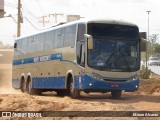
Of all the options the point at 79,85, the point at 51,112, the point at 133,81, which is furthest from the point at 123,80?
the point at 51,112

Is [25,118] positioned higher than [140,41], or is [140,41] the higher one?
[140,41]

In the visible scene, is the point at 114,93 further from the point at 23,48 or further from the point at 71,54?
the point at 23,48

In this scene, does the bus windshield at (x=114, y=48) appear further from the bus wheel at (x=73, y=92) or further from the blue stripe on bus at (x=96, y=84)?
the bus wheel at (x=73, y=92)

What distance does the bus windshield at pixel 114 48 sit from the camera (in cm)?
1933

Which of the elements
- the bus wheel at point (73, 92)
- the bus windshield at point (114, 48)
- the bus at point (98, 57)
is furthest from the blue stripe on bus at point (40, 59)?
the bus windshield at point (114, 48)

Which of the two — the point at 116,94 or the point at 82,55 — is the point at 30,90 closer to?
the point at 116,94

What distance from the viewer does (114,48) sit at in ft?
64.2

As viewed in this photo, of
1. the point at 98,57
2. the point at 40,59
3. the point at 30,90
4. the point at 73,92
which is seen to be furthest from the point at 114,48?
the point at 30,90

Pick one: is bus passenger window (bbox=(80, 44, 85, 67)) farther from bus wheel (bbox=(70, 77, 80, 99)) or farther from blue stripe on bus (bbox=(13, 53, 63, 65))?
blue stripe on bus (bbox=(13, 53, 63, 65))

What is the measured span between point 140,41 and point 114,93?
302 centimetres

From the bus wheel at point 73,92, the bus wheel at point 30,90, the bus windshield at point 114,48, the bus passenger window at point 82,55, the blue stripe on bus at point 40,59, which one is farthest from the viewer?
the bus wheel at point 30,90

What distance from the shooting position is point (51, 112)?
15.4 meters

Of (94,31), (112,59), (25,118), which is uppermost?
(94,31)

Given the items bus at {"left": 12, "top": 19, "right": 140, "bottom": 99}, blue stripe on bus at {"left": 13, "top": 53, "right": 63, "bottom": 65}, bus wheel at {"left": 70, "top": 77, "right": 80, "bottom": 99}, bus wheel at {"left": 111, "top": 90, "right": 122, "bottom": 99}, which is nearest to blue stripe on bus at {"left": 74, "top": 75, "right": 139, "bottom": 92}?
bus at {"left": 12, "top": 19, "right": 140, "bottom": 99}
